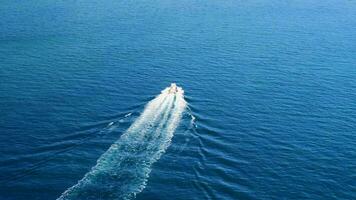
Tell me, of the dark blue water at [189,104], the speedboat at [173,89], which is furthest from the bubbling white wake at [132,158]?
the speedboat at [173,89]

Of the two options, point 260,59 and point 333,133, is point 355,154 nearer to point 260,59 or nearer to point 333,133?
point 333,133

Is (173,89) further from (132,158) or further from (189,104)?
(132,158)

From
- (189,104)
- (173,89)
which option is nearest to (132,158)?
(189,104)

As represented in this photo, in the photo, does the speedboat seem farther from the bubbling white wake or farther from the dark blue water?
the bubbling white wake

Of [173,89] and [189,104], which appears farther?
[173,89]

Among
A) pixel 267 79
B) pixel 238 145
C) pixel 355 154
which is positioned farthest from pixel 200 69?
pixel 355 154

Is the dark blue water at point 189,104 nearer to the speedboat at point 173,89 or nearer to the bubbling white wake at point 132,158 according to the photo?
the bubbling white wake at point 132,158
